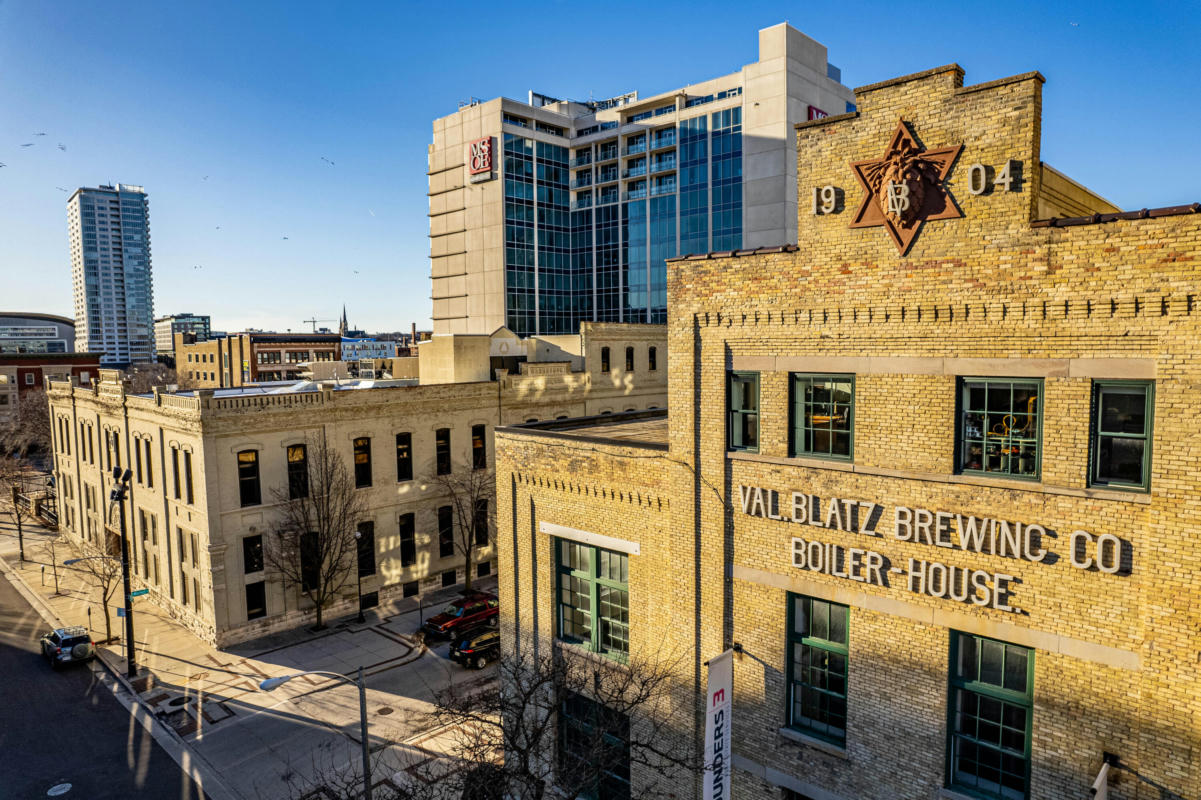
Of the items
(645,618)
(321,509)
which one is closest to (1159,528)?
(645,618)

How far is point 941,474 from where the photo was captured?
1147 cm

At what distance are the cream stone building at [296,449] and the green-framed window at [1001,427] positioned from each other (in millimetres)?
28663

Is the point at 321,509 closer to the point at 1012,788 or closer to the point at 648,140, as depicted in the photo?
the point at 1012,788

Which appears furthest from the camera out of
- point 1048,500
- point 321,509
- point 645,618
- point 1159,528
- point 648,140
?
point 648,140

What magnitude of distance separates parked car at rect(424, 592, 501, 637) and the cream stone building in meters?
→ 5.77

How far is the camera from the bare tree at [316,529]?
105 feet

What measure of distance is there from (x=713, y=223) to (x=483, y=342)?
38310mm

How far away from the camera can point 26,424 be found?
71750 millimetres

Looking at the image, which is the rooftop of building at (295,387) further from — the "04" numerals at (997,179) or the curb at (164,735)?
the "04" numerals at (997,179)

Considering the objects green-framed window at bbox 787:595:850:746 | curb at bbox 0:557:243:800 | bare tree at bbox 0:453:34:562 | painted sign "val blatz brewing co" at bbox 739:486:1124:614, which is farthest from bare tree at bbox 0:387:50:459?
painted sign "val blatz brewing co" at bbox 739:486:1124:614

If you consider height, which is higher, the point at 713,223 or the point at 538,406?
the point at 713,223

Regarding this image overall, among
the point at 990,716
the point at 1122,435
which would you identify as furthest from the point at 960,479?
the point at 990,716

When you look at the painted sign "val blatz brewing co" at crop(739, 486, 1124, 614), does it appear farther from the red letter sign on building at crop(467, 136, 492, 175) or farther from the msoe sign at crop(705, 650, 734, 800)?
the red letter sign on building at crop(467, 136, 492, 175)

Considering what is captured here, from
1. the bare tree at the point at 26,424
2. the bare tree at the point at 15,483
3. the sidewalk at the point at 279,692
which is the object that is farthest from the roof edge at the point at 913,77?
the bare tree at the point at 26,424
